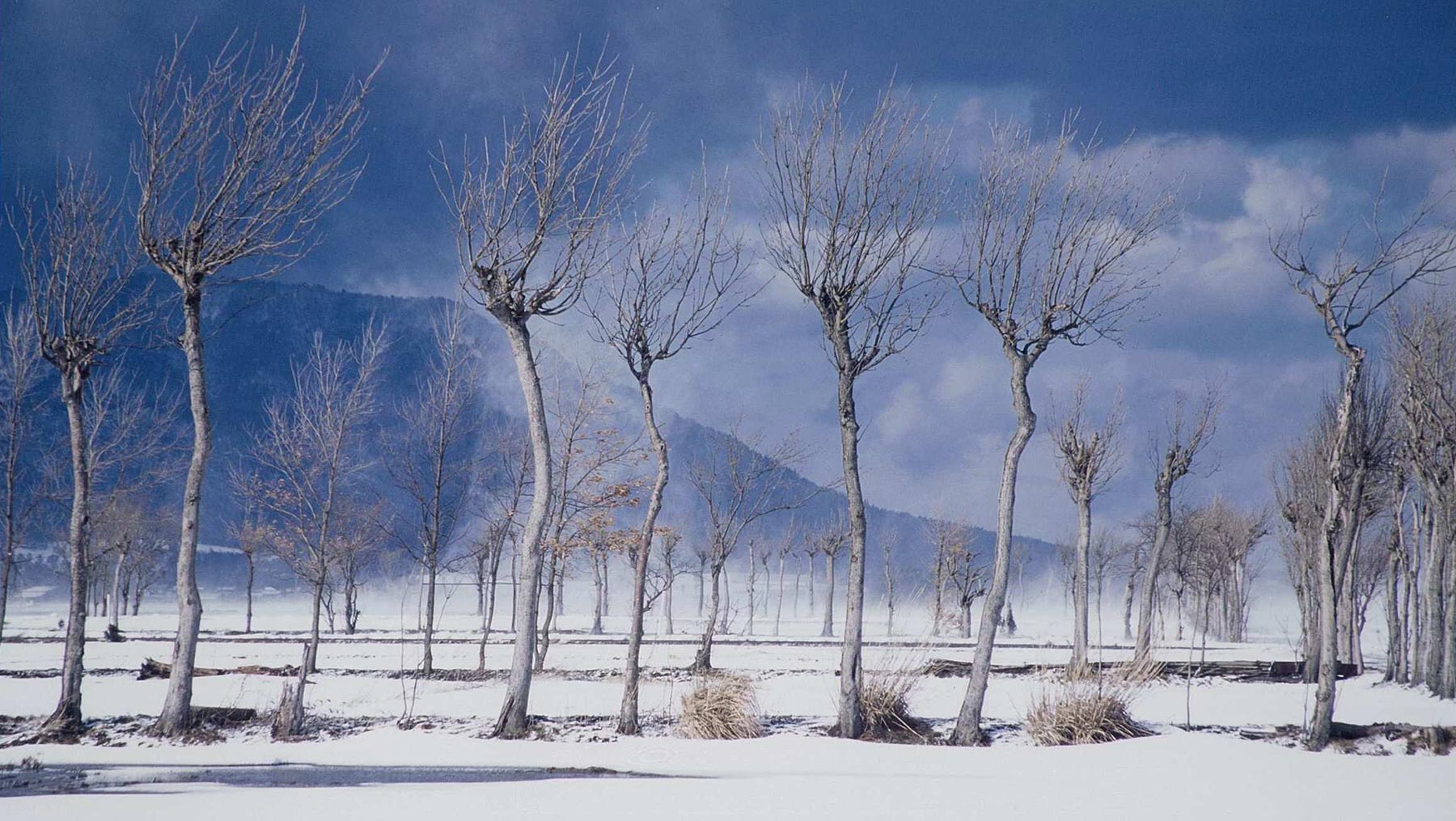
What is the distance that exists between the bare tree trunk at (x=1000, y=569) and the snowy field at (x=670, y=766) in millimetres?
490

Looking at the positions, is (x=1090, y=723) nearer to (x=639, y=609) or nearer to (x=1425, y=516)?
(x=639, y=609)

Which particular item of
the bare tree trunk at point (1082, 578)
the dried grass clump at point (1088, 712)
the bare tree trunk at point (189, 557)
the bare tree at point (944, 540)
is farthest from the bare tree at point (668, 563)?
the bare tree at point (944, 540)

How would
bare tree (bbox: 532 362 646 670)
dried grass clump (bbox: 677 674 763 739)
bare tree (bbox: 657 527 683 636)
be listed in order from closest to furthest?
→ dried grass clump (bbox: 677 674 763 739) → bare tree (bbox: 532 362 646 670) → bare tree (bbox: 657 527 683 636)

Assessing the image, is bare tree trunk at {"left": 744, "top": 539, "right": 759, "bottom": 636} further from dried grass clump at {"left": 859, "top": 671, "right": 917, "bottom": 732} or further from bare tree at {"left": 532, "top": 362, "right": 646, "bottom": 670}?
dried grass clump at {"left": 859, "top": 671, "right": 917, "bottom": 732}

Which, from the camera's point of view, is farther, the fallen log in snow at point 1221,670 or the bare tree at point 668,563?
the fallen log in snow at point 1221,670

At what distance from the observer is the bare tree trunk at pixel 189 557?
35.5ft

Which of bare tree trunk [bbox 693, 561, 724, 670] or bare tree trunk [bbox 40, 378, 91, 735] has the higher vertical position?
bare tree trunk [bbox 40, 378, 91, 735]

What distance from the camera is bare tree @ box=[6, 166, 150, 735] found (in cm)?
1208

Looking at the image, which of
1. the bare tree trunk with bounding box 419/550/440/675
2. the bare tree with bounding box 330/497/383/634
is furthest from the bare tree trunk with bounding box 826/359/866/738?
the bare tree with bounding box 330/497/383/634

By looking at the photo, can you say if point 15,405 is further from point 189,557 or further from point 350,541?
point 189,557

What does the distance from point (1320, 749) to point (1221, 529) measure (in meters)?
34.3

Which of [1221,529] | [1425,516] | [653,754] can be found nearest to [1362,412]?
[1425,516]

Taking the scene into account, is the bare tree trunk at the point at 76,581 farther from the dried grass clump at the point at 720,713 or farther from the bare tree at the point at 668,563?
the bare tree at the point at 668,563

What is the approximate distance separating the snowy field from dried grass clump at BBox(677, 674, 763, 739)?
0.39 meters
